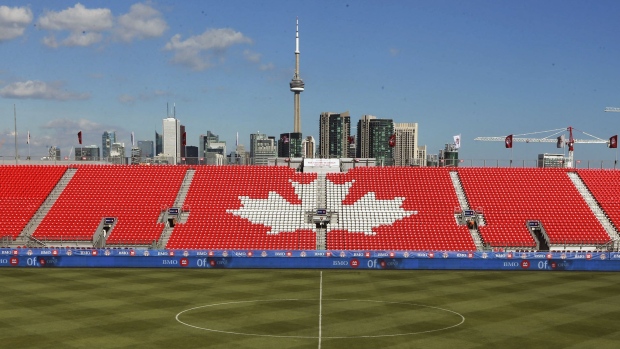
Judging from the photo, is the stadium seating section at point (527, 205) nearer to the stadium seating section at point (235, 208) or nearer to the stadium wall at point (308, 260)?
the stadium wall at point (308, 260)

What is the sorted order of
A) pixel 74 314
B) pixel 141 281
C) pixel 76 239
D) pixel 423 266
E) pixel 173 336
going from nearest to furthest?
pixel 173 336 < pixel 74 314 < pixel 141 281 < pixel 423 266 < pixel 76 239

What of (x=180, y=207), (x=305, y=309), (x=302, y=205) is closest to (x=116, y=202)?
(x=180, y=207)

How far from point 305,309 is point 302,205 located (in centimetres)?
3646

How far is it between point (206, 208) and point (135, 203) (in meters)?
7.72

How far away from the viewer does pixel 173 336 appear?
2903cm

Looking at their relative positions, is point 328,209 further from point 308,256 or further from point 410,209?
point 308,256

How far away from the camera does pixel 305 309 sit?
3556 centimetres

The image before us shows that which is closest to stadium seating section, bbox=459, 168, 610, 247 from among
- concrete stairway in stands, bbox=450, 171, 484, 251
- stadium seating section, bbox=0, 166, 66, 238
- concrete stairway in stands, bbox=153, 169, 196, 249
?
concrete stairway in stands, bbox=450, 171, 484, 251

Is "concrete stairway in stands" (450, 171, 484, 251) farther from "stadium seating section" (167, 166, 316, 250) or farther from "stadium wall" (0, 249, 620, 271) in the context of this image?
"stadium seating section" (167, 166, 316, 250)

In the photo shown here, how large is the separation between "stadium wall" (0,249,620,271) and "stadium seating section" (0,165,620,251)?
9583mm

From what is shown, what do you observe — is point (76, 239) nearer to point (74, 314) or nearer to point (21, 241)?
point (21, 241)

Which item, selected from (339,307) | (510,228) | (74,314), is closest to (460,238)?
(510,228)

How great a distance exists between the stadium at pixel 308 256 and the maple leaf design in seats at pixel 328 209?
9.3 inches

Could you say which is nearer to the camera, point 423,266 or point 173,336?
point 173,336
